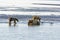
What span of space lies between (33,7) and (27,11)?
20.6ft

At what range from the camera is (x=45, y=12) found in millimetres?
48781

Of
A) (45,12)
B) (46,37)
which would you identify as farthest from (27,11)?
Answer: (46,37)

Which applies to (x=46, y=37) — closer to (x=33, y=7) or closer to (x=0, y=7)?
(x=0, y=7)

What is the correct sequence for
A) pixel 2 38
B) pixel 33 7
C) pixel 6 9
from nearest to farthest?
1. pixel 2 38
2. pixel 6 9
3. pixel 33 7

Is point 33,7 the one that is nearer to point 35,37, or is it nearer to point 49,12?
point 49,12

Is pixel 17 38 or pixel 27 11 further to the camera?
pixel 27 11

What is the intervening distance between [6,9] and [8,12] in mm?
1560

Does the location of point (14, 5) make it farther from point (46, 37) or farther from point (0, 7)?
point (46, 37)

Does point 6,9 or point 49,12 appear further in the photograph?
point 6,9

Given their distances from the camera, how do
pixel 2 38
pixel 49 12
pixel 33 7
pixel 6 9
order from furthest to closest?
pixel 33 7
pixel 6 9
pixel 49 12
pixel 2 38

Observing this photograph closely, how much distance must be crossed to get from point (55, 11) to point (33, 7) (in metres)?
7.92

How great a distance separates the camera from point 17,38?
59.9ft

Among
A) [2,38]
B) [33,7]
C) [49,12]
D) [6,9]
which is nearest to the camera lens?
[2,38]

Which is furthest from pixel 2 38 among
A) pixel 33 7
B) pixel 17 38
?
pixel 33 7
